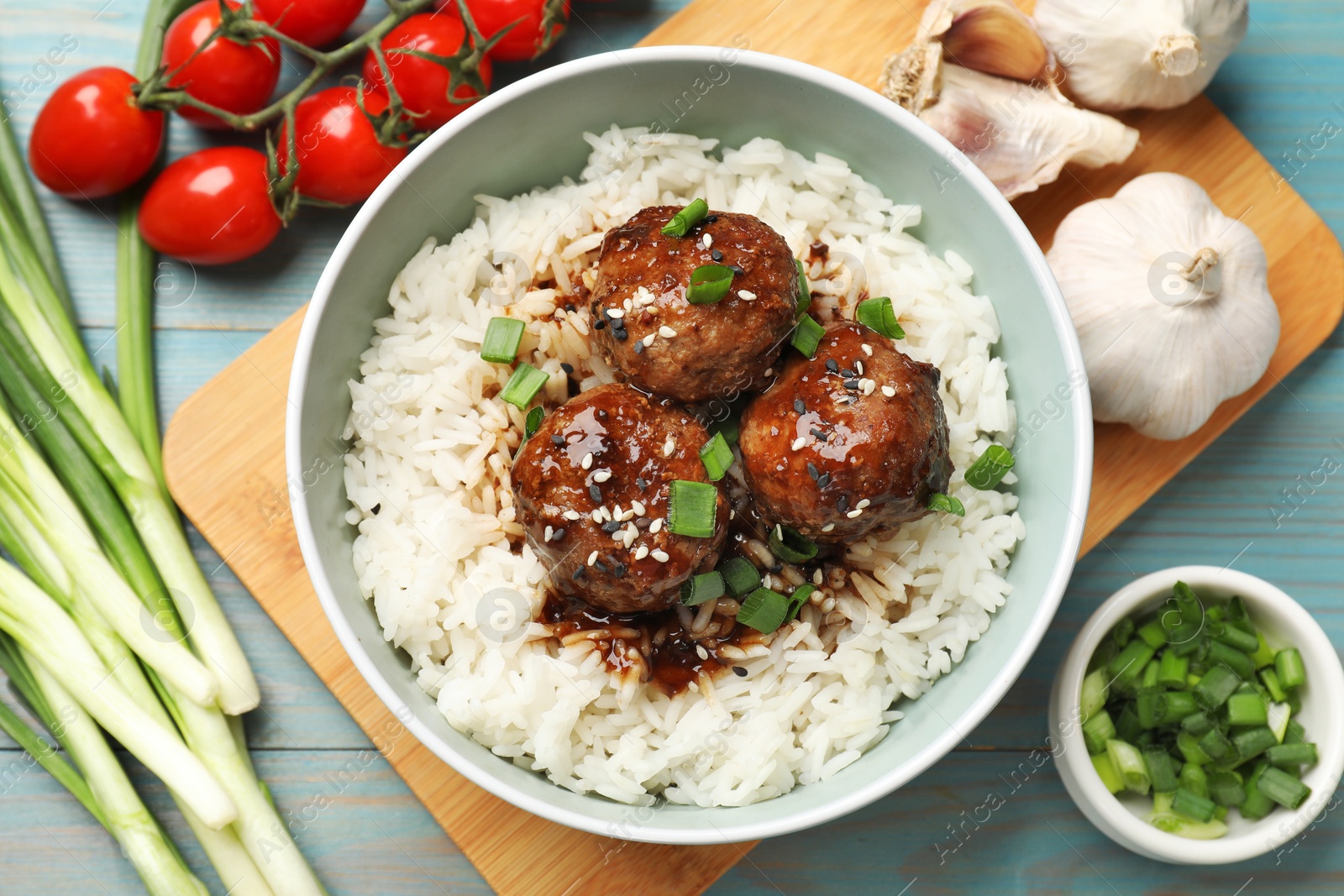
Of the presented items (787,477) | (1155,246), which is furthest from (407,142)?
(1155,246)

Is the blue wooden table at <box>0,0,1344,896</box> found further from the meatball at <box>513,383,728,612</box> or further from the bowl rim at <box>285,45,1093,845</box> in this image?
the meatball at <box>513,383,728,612</box>

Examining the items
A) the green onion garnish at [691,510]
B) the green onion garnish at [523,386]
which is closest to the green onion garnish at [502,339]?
the green onion garnish at [523,386]

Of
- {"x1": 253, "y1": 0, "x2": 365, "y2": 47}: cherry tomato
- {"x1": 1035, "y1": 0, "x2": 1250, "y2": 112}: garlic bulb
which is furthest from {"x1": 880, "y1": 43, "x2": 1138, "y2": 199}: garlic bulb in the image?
{"x1": 253, "y1": 0, "x2": 365, "y2": 47}: cherry tomato

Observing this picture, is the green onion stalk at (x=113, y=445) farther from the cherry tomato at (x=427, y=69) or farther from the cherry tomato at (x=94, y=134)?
the cherry tomato at (x=427, y=69)

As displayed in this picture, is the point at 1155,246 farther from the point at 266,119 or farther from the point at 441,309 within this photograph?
the point at 266,119

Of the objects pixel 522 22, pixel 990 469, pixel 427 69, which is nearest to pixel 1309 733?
pixel 990 469

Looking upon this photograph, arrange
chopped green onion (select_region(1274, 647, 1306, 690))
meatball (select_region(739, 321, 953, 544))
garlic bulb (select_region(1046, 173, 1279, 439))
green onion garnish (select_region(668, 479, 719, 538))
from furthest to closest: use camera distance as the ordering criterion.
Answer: chopped green onion (select_region(1274, 647, 1306, 690))
garlic bulb (select_region(1046, 173, 1279, 439))
green onion garnish (select_region(668, 479, 719, 538))
meatball (select_region(739, 321, 953, 544))
